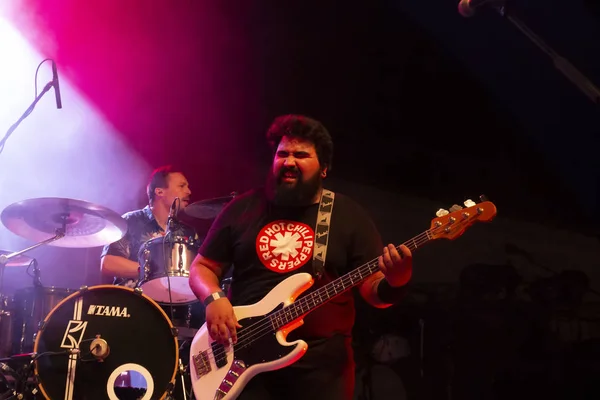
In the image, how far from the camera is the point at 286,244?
296 cm

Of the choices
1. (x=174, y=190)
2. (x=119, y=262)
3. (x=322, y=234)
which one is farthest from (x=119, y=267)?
(x=322, y=234)

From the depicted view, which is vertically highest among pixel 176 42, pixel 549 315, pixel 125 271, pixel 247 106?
pixel 176 42

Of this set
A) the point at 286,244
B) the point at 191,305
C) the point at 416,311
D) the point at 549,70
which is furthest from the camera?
the point at 416,311

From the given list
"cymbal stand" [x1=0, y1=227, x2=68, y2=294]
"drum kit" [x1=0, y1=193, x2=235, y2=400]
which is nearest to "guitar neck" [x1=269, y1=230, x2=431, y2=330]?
"drum kit" [x1=0, y1=193, x2=235, y2=400]

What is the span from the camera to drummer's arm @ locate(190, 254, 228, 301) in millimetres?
3023

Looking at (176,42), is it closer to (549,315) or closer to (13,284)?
(13,284)

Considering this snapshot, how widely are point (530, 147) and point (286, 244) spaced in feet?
15.1

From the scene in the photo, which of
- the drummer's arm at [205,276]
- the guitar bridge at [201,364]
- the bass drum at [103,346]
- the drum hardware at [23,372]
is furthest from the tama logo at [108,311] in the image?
the guitar bridge at [201,364]

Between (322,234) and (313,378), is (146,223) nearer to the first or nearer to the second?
(322,234)

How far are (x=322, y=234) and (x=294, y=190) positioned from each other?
0.29m

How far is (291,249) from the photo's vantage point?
2.95 meters

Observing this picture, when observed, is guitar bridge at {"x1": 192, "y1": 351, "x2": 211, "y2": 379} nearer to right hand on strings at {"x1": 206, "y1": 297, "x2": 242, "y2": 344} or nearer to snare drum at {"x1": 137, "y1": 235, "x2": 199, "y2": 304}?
right hand on strings at {"x1": 206, "y1": 297, "x2": 242, "y2": 344}

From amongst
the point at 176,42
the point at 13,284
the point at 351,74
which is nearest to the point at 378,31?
the point at 351,74

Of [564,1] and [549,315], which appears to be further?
[549,315]
